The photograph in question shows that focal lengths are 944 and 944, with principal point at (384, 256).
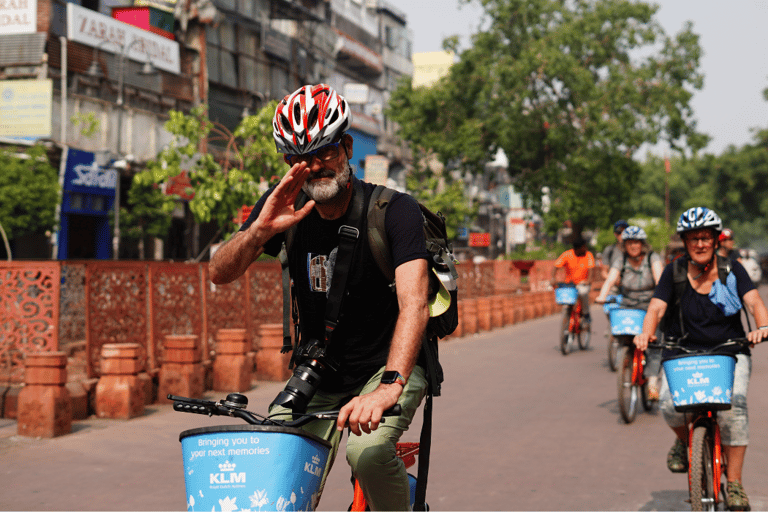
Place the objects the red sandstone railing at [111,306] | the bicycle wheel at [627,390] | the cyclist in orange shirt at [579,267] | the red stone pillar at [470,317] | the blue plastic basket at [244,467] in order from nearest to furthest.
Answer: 1. the blue plastic basket at [244,467]
2. the red sandstone railing at [111,306]
3. the bicycle wheel at [627,390]
4. the cyclist in orange shirt at [579,267]
5. the red stone pillar at [470,317]

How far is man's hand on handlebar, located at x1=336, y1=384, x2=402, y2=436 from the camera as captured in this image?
2711 millimetres

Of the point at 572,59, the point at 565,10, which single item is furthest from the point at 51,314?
the point at 565,10

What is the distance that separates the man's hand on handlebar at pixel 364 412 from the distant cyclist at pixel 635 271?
7.50m

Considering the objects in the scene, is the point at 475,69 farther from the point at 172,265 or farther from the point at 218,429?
the point at 218,429

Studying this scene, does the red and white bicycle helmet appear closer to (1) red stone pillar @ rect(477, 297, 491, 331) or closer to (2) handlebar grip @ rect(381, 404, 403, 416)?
(2) handlebar grip @ rect(381, 404, 403, 416)

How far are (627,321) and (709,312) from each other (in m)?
4.03

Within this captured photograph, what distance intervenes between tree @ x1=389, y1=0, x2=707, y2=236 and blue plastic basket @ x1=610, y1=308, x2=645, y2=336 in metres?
28.1

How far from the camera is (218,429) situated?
2424 mm

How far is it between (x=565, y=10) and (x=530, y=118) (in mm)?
4624

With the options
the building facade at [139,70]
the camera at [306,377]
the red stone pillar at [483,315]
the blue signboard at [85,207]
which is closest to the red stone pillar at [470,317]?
the red stone pillar at [483,315]

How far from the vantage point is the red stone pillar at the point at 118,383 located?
8594 millimetres

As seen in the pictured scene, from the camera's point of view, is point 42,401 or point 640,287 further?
point 640,287

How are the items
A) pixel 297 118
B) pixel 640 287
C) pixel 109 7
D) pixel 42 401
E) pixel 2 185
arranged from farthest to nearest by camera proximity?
pixel 109 7, pixel 2 185, pixel 640 287, pixel 42 401, pixel 297 118

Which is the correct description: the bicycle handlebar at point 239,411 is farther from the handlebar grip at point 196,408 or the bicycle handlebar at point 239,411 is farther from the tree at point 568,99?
the tree at point 568,99
